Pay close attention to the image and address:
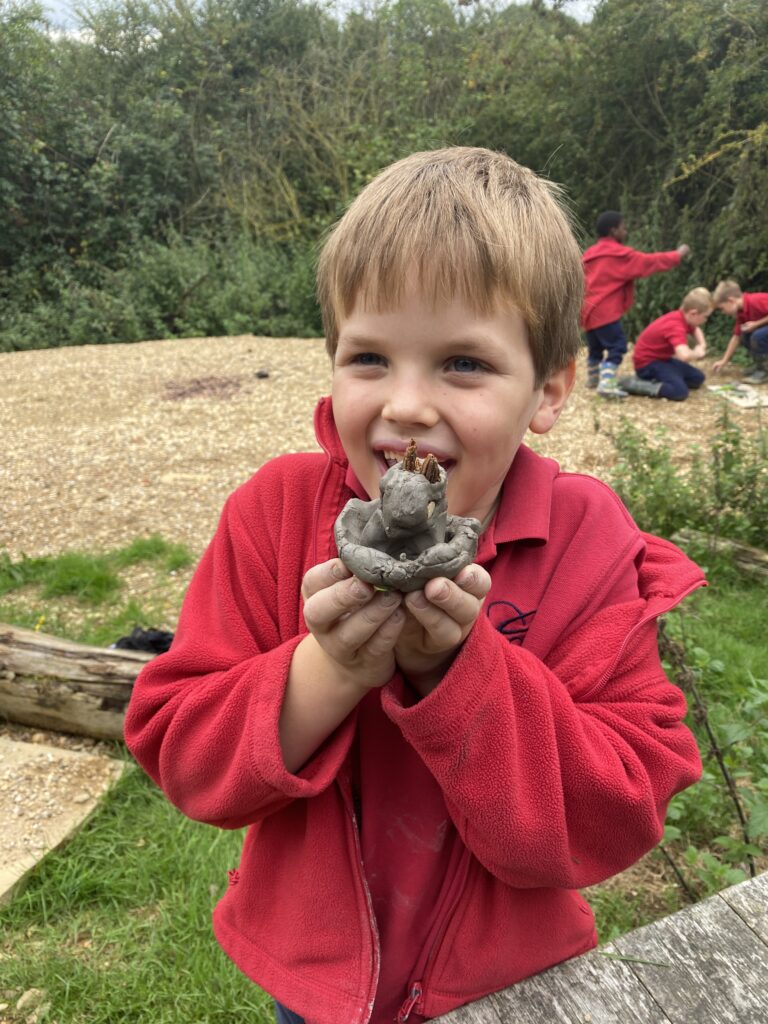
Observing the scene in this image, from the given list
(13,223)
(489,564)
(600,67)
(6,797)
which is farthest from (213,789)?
(13,223)

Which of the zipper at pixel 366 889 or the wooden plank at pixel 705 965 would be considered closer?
the wooden plank at pixel 705 965

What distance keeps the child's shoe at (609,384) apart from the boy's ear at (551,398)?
8399mm

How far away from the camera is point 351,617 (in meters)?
1.24

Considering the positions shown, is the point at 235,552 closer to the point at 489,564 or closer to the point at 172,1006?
the point at 489,564

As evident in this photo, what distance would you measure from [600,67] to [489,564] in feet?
47.1

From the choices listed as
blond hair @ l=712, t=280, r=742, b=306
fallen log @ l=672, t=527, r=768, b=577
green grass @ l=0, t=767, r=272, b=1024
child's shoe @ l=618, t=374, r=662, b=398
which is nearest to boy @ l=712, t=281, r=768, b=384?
blond hair @ l=712, t=280, r=742, b=306

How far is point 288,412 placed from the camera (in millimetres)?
9672

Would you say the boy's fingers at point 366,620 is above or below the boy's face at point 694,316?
above

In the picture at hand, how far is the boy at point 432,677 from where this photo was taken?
137 cm

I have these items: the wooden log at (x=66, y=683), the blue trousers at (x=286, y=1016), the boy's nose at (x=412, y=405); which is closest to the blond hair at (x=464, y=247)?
the boy's nose at (x=412, y=405)

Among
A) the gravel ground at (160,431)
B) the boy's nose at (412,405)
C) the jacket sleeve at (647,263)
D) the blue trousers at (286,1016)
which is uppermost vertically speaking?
the boy's nose at (412,405)

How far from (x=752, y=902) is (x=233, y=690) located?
1.13 meters

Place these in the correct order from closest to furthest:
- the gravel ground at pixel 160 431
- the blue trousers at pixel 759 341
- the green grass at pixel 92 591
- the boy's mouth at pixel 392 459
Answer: the boy's mouth at pixel 392 459, the green grass at pixel 92 591, the gravel ground at pixel 160 431, the blue trousers at pixel 759 341

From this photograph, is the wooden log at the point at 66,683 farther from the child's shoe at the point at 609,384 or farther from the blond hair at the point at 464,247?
the child's shoe at the point at 609,384
